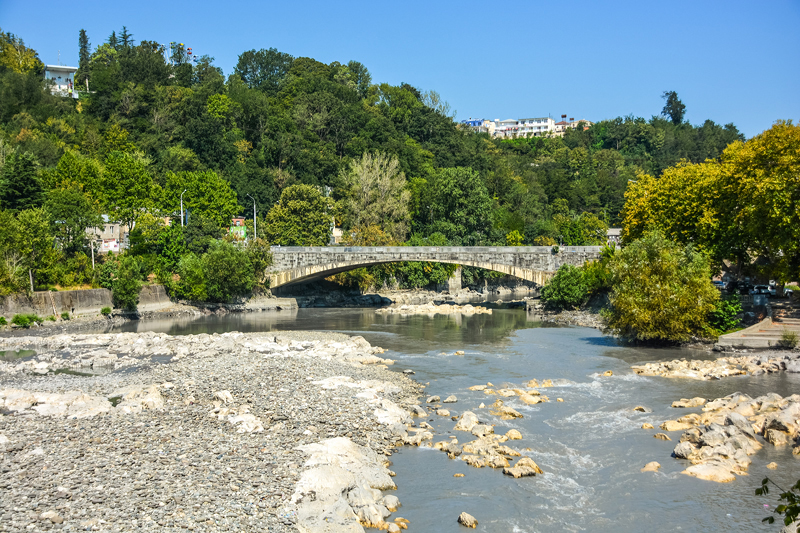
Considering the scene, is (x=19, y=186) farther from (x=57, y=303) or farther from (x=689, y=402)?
(x=689, y=402)

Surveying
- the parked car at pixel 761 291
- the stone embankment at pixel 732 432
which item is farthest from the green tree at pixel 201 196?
the stone embankment at pixel 732 432

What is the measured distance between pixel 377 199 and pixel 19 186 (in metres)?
37.5

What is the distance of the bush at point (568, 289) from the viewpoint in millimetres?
54562

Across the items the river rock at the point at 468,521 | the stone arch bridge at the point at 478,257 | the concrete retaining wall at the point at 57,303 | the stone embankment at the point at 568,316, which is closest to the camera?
the river rock at the point at 468,521

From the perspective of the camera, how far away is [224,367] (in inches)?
1099

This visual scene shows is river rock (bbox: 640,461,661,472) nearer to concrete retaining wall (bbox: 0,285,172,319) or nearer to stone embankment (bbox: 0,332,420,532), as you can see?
stone embankment (bbox: 0,332,420,532)

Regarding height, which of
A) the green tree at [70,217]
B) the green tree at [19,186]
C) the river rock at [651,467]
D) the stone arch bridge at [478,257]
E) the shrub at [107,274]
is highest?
the green tree at [19,186]

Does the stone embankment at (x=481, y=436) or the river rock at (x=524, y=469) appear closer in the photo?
the river rock at (x=524, y=469)

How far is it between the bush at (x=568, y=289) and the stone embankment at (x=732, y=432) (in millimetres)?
31785

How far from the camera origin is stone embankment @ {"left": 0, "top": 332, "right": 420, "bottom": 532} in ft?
42.8

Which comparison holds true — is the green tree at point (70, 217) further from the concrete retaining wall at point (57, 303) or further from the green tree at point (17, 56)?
the green tree at point (17, 56)

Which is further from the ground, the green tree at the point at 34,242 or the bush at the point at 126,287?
the green tree at the point at 34,242

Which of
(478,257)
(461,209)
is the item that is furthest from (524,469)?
(461,209)

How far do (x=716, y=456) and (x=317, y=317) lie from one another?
132 ft
